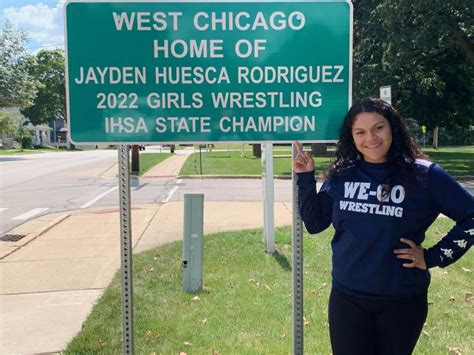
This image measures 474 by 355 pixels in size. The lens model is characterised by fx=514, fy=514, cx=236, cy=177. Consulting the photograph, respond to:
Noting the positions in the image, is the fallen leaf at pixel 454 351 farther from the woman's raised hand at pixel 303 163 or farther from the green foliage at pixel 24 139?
the green foliage at pixel 24 139

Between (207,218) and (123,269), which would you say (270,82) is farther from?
(207,218)

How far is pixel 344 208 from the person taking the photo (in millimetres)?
2105

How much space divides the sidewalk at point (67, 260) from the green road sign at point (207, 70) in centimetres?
223

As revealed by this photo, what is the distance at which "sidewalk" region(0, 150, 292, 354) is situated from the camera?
14.0 feet

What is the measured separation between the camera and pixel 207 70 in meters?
2.51

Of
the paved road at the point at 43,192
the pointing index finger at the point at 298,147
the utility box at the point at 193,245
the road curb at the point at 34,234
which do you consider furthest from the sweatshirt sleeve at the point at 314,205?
the paved road at the point at 43,192

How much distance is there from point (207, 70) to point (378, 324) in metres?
1.40

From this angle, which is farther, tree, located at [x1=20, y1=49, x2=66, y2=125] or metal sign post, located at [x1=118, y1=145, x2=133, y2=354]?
tree, located at [x1=20, y1=49, x2=66, y2=125]

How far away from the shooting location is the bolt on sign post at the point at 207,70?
2.47 meters

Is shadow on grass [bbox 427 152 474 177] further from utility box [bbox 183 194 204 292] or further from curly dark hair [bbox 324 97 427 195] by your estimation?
curly dark hair [bbox 324 97 427 195]

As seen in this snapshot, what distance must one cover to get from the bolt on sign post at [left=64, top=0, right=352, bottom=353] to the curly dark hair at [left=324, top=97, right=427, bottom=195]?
0.90 feet

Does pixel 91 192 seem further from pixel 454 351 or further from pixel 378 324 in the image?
pixel 378 324

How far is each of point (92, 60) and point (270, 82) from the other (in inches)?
34.3

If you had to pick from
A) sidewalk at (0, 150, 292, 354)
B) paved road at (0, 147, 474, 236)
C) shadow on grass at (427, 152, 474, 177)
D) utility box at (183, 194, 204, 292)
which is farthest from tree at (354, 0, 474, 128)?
utility box at (183, 194, 204, 292)
